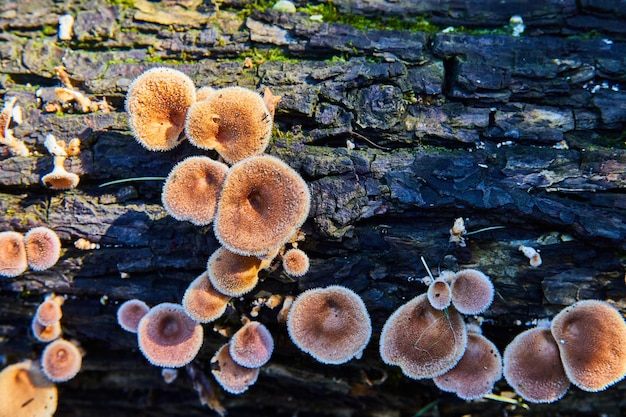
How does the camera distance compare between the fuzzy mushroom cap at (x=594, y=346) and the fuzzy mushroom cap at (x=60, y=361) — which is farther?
the fuzzy mushroom cap at (x=60, y=361)

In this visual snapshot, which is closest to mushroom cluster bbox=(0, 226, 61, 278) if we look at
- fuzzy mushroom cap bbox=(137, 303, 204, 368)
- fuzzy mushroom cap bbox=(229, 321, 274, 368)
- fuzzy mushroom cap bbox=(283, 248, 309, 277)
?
fuzzy mushroom cap bbox=(137, 303, 204, 368)

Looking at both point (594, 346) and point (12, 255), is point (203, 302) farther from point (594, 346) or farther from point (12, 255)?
point (594, 346)

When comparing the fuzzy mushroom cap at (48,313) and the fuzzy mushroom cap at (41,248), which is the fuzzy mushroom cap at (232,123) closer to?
the fuzzy mushroom cap at (41,248)

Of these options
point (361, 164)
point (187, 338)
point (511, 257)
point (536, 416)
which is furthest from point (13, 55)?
point (536, 416)

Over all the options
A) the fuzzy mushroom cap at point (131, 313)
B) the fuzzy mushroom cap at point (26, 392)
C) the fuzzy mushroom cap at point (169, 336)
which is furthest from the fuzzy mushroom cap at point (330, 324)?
the fuzzy mushroom cap at point (26, 392)

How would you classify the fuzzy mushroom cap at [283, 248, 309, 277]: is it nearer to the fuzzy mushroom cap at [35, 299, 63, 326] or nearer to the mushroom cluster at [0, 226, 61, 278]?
the mushroom cluster at [0, 226, 61, 278]
